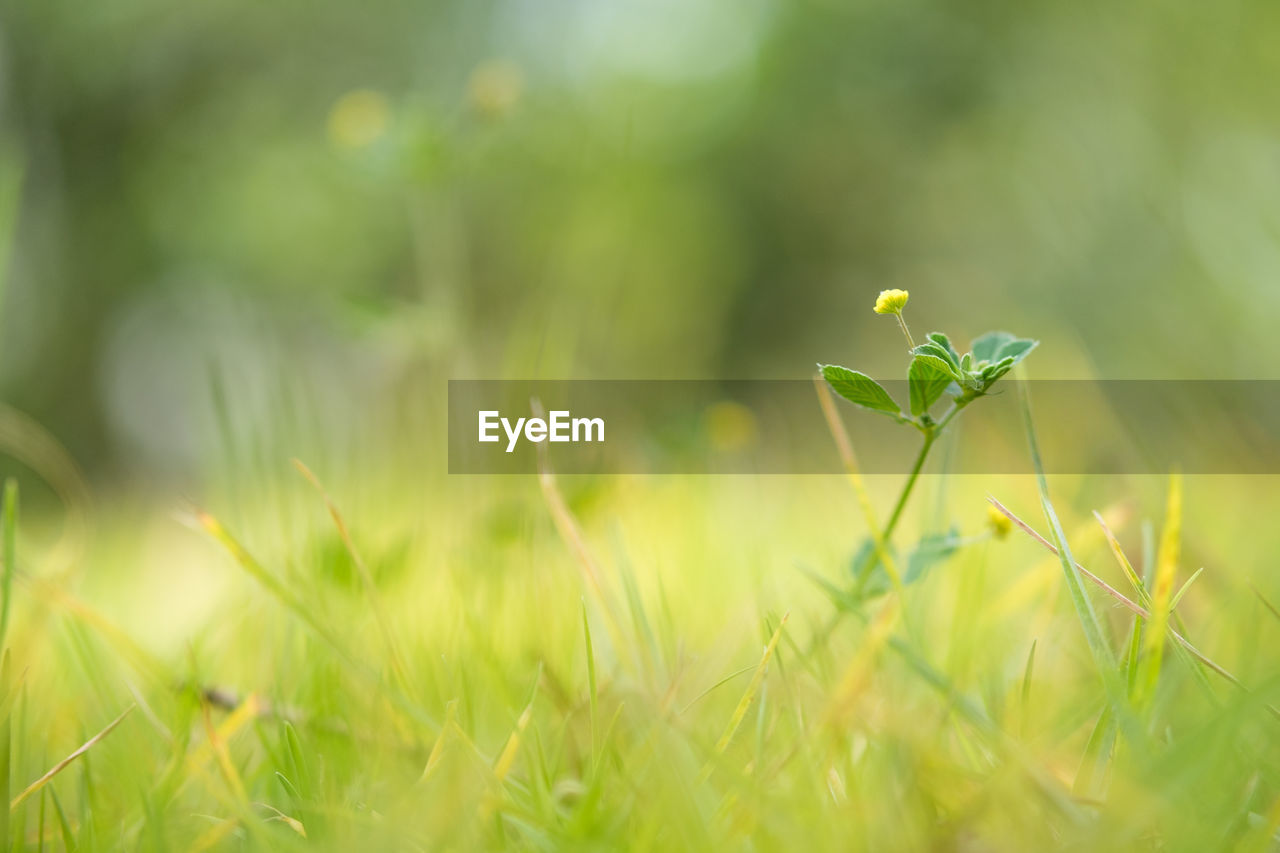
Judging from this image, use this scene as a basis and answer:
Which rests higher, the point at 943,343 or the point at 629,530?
the point at 943,343

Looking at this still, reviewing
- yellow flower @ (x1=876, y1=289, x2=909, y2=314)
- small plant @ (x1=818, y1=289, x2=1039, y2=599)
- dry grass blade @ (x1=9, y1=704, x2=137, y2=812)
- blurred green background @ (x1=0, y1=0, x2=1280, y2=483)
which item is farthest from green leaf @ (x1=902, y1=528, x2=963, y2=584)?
blurred green background @ (x1=0, y1=0, x2=1280, y2=483)

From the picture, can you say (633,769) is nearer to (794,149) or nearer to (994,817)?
(994,817)

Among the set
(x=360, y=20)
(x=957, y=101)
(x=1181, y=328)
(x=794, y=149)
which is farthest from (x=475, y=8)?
(x=1181, y=328)

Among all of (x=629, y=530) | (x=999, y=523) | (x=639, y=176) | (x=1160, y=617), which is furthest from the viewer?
(x=639, y=176)

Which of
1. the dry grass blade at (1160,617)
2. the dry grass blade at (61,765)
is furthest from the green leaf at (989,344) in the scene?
the dry grass blade at (61,765)

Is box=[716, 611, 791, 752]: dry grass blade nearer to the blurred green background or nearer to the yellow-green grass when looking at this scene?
the yellow-green grass

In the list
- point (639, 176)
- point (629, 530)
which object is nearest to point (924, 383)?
point (629, 530)

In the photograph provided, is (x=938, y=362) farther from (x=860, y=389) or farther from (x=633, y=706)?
(x=633, y=706)
